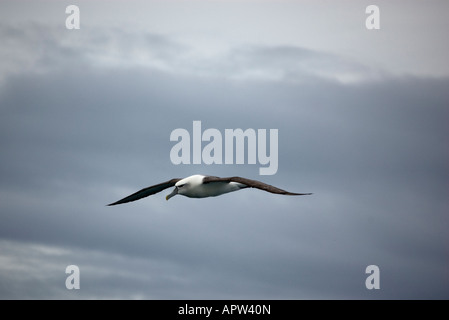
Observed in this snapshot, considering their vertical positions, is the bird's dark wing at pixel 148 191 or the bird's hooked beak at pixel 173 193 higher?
the bird's dark wing at pixel 148 191

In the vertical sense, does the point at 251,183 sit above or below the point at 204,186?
below

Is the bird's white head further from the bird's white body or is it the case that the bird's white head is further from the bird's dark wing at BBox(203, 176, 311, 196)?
the bird's dark wing at BBox(203, 176, 311, 196)

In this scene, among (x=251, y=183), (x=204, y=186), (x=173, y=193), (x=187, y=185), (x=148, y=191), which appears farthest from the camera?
(x=148, y=191)

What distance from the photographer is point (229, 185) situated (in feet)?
133

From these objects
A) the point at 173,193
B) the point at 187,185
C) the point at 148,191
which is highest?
the point at 148,191

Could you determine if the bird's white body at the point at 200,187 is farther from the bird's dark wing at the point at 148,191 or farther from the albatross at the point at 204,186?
the bird's dark wing at the point at 148,191

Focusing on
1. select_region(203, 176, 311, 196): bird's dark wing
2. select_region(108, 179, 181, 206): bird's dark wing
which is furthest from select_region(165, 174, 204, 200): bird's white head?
select_region(108, 179, 181, 206): bird's dark wing

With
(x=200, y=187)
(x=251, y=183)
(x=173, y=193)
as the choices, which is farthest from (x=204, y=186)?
(x=251, y=183)

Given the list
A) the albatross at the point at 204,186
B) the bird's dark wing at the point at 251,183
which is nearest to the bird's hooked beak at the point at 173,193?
the albatross at the point at 204,186

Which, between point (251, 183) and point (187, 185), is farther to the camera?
point (187, 185)

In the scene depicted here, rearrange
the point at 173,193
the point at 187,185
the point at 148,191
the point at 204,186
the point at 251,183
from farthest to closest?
1. the point at 148,191
2. the point at 173,193
3. the point at 187,185
4. the point at 204,186
5. the point at 251,183

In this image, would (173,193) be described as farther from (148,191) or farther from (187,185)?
(148,191)
